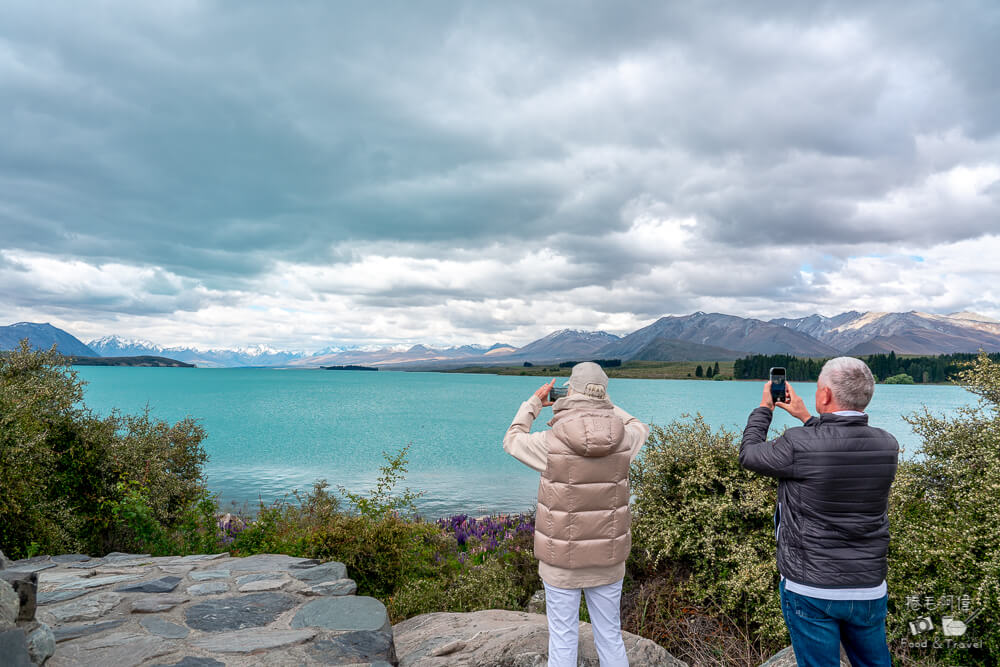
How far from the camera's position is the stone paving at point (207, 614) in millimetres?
3787

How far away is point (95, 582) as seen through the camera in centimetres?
514

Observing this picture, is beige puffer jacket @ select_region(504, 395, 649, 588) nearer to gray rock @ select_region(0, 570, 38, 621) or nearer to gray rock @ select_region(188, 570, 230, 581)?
gray rock @ select_region(0, 570, 38, 621)

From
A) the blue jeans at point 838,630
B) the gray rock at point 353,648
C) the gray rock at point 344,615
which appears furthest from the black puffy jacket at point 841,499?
the gray rock at point 344,615

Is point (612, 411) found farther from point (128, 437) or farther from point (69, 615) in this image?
point (128, 437)

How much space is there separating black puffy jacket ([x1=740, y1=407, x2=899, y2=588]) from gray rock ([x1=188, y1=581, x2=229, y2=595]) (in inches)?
203

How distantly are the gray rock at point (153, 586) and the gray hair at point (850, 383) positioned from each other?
6088 mm

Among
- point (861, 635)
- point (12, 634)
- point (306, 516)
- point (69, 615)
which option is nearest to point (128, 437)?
point (306, 516)

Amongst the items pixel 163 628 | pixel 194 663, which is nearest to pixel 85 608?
pixel 163 628

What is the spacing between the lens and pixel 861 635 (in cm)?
309

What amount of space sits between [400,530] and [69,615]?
349cm

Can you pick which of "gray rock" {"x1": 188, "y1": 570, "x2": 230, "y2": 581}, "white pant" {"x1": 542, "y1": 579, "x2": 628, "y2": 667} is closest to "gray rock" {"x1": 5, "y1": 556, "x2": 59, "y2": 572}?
"gray rock" {"x1": 188, "y1": 570, "x2": 230, "y2": 581}

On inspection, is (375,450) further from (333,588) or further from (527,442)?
(527,442)

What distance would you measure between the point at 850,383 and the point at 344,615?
14.5ft

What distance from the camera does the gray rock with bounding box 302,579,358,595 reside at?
511 centimetres
